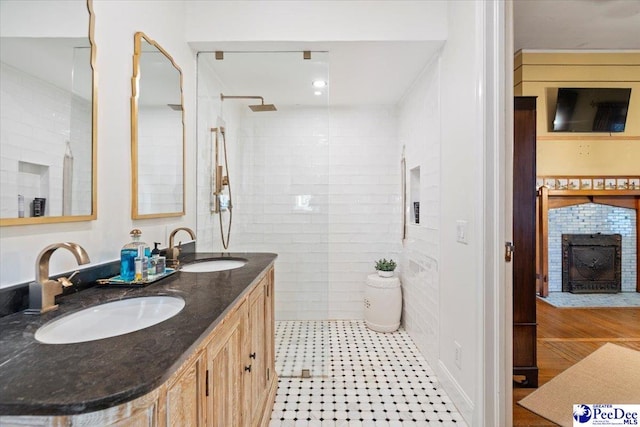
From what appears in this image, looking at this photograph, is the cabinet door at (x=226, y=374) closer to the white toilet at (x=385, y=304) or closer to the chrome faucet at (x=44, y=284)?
the chrome faucet at (x=44, y=284)

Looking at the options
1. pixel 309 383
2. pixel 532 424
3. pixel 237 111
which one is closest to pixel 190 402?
pixel 309 383

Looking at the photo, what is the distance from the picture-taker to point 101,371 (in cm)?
61

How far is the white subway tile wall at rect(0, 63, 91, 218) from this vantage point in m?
0.94

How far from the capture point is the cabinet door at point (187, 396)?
2.32 ft

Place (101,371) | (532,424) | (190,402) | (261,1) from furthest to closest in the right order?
1. (261,1)
2. (532,424)
3. (190,402)
4. (101,371)

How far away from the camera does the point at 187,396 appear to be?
0.79 metres

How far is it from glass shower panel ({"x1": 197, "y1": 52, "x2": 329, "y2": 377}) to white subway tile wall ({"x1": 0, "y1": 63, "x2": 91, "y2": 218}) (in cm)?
157

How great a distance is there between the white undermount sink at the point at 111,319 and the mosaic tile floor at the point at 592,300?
4.47 metres

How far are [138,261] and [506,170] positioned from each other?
5.99 ft

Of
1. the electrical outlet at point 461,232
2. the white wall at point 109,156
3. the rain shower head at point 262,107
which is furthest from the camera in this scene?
the rain shower head at point 262,107

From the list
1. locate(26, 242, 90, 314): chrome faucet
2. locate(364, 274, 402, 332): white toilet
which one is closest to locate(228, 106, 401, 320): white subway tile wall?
locate(364, 274, 402, 332): white toilet

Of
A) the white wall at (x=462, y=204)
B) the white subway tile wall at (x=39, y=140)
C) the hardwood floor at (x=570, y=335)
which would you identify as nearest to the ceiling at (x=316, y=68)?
the white wall at (x=462, y=204)

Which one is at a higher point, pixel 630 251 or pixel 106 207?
pixel 106 207

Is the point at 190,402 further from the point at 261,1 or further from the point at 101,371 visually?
the point at 261,1
